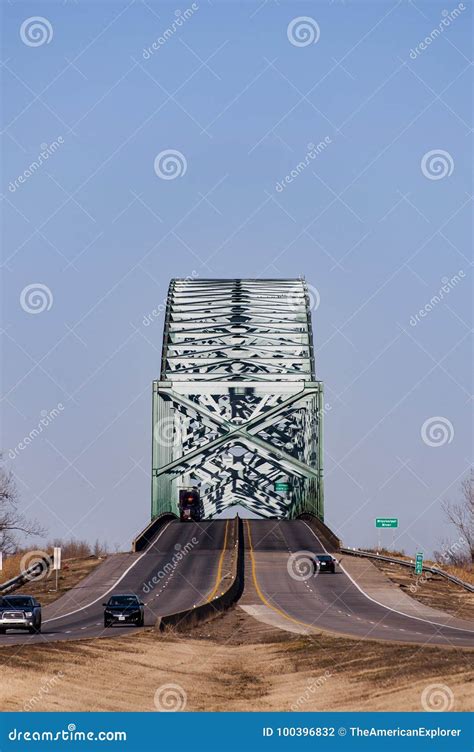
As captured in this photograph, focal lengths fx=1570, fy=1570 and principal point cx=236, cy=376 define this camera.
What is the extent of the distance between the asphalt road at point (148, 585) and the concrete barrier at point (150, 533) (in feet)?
1.93

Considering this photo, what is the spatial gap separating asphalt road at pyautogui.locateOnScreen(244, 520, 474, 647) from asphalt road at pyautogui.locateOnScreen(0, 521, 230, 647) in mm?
2755

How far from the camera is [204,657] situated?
41.5 metres

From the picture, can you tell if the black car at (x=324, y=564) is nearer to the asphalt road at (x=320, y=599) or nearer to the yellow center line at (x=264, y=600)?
the asphalt road at (x=320, y=599)

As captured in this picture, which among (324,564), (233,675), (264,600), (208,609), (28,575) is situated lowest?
(28,575)

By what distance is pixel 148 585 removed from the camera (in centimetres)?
7244

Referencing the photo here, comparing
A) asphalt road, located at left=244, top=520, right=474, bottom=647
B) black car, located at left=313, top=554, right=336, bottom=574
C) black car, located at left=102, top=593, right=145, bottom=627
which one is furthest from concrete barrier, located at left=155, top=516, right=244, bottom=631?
black car, located at left=313, top=554, right=336, bottom=574

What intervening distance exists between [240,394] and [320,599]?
70650 millimetres

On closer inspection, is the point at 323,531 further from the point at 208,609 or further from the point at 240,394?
the point at 208,609

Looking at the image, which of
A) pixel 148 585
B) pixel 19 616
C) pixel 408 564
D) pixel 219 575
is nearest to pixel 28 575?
pixel 148 585

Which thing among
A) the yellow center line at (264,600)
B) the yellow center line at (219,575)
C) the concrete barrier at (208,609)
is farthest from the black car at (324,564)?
the yellow center line at (219,575)

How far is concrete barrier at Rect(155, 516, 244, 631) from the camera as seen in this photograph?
49.0 m

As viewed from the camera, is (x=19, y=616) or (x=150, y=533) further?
(x=150, y=533)

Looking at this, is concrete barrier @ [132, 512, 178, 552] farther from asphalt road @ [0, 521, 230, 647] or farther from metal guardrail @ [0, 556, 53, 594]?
metal guardrail @ [0, 556, 53, 594]
